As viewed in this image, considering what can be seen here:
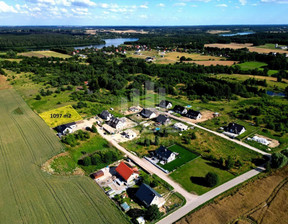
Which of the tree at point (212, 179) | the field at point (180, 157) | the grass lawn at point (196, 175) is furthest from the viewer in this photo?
the field at point (180, 157)

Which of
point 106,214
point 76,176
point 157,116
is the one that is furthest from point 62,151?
point 157,116

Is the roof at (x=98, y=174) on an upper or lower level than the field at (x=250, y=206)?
upper

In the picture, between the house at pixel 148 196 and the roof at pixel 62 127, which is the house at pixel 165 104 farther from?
the house at pixel 148 196

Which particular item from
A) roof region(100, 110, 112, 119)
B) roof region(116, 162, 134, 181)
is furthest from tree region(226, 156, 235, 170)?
roof region(100, 110, 112, 119)

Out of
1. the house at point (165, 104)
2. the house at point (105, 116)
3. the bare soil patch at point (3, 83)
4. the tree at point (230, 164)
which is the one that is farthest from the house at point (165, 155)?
the bare soil patch at point (3, 83)

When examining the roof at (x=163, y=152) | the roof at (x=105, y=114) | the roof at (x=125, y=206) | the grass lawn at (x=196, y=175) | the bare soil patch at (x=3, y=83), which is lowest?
the grass lawn at (x=196, y=175)

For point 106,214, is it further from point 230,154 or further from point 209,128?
point 209,128

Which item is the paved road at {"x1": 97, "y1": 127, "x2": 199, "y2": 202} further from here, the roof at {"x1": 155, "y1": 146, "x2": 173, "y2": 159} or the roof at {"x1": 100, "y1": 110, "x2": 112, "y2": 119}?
the roof at {"x1": 100, "y1": 110, "x2": 112, "y2": 119}
